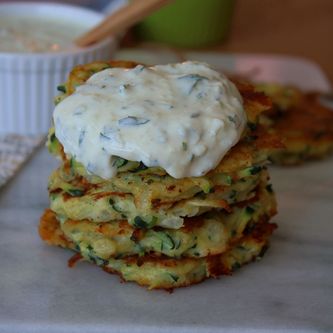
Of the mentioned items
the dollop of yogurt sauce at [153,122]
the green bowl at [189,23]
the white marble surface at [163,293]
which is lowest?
the green bowl at [189,23]

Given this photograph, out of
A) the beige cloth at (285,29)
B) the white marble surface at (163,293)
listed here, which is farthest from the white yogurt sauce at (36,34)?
the beige cloth at (285,29)

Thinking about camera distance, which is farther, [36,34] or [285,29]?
[285,29]

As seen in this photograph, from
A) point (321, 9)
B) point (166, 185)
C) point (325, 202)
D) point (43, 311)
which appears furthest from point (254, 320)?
point (321, 9)

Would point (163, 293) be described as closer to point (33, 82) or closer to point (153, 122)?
point (153, 122)

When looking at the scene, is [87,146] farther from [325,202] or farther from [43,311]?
[325,202]

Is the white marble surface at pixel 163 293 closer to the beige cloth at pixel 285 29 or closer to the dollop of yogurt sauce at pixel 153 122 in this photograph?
the dollop of yogurt sauce at pixel 153 122

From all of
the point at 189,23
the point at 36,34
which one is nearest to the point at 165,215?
the point at 36,34
